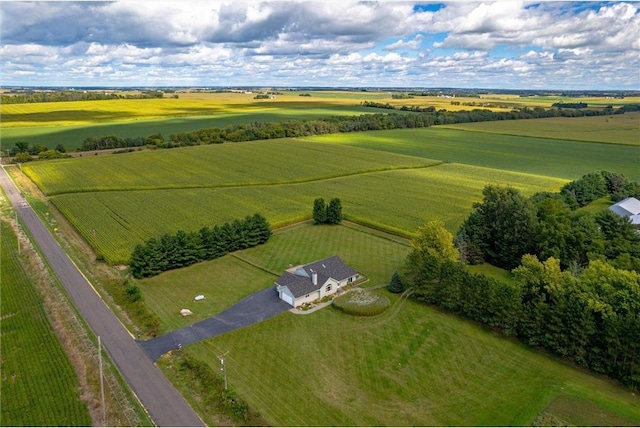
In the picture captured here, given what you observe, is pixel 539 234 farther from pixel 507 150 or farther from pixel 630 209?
pixel 507 150

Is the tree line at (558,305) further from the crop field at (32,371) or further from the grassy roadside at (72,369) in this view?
the crop field at (32,371)

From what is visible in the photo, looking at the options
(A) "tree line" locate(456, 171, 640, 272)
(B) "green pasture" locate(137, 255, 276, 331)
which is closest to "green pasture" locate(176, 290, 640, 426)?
(B) "green pasture" locate(137, 255, 276, 331)

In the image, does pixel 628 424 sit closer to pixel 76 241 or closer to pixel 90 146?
pixel 76 241

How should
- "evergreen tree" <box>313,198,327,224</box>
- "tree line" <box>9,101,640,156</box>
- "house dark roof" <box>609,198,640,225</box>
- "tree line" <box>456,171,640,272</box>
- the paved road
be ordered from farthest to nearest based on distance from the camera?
→ 1. "tree line" <box>9,101,640,156</box>
2. "evergreen tree" <box>313,198,327,224</box>
3. "house dark roof" <box>609,198,640,225</box>
4. "tree line" <box>456,171,640,272</box>
5. the paved road

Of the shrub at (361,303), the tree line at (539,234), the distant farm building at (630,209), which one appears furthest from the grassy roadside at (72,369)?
the distant farm building at (630,209)

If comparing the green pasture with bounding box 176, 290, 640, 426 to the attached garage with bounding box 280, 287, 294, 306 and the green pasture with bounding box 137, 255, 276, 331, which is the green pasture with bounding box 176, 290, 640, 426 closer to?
the attached garage with bounding box 280, 287, 294, 306

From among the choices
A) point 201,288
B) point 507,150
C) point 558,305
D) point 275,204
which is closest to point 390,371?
point 558,305
